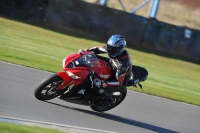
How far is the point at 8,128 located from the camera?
21.2ft

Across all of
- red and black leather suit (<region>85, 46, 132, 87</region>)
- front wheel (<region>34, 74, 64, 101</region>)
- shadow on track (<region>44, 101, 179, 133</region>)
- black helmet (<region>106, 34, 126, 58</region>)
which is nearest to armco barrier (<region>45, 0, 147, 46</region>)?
shadow on track (<region>44, 101, 179, 133</region>)

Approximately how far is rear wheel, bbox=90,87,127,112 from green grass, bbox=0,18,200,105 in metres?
3.55

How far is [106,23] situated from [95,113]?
12346 mm

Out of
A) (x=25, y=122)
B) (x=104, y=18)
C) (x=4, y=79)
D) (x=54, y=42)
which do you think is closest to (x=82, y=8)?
(x=104, y=18)

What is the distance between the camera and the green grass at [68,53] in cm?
1336

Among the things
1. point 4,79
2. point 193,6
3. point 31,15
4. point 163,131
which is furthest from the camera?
point 193,6

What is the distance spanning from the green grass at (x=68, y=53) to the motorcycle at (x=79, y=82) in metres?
3.85

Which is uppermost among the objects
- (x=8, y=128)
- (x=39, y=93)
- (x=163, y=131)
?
(x=8, y=128)

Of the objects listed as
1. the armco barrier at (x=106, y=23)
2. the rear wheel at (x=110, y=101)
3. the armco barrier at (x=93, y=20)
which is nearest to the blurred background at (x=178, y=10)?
the armco barrier at (x=106, y=23)

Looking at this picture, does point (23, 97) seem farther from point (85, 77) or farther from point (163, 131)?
point (163, 131)

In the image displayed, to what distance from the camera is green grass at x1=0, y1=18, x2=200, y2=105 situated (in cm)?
1336

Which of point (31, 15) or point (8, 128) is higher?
point (8, 128)

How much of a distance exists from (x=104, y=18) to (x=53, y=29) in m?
2.33

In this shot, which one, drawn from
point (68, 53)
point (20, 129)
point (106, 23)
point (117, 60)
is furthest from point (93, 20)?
point (20, 129)
